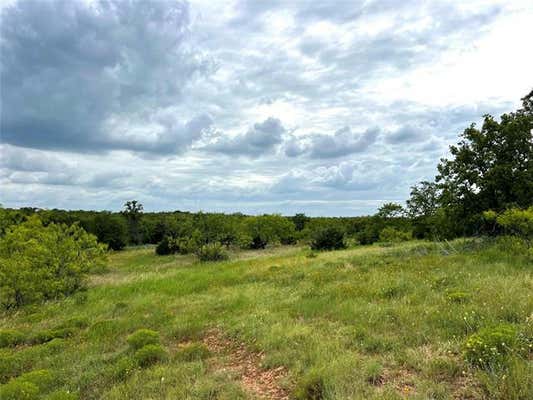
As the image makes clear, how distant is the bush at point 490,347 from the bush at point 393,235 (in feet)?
90.7

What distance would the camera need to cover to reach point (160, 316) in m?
10.6

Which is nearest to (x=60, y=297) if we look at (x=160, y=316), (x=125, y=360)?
(x=160, y=316)

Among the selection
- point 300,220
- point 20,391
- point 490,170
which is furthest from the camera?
point 300,220

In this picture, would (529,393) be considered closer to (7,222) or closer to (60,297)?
(60,297)

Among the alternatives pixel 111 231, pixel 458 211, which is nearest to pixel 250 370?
pixel 458 211

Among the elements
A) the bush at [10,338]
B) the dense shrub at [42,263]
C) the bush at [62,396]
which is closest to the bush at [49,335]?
the bush at [10,338]

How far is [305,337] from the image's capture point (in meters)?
6.96

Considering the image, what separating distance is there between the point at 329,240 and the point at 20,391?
2837cm

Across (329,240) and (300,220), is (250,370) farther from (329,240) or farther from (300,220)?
(300,220)

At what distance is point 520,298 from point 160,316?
8.92 meters

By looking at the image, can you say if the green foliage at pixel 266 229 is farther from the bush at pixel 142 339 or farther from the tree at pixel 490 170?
the bush at pixel 142 339

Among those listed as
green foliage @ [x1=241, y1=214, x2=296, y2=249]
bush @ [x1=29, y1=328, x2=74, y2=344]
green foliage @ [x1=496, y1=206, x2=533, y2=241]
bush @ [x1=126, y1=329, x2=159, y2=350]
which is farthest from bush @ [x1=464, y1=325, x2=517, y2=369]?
green foliage @ [x1=241, y1=214, x2=296, y2=249]

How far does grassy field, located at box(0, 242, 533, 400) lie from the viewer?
4926mm

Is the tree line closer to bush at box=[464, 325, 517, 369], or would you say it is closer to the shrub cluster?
bush at box=[464, 325, 517, 369]
